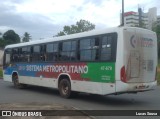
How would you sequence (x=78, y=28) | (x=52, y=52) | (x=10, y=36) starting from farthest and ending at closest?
(x=10, y=36)
(x=78, y=28)
(x=52, y=52)

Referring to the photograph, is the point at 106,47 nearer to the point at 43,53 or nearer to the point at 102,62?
the point at 102,62

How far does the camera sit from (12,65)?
21.5 metres

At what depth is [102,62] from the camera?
13523mm

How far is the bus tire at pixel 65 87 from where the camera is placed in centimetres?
1554

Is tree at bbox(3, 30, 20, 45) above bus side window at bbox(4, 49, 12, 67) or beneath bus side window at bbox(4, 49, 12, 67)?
above

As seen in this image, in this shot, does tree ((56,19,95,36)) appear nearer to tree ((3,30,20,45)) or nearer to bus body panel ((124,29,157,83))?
tree ((3,30,20,45))

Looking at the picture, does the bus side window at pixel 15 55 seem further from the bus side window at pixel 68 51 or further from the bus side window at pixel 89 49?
the bus side window at pixel 89 49

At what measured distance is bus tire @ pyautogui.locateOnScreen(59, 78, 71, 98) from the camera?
1554 centimetres

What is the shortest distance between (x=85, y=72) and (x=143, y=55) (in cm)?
248

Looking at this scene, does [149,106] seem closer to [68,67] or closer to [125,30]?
[125,30]

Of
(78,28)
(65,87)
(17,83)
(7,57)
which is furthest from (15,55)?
(78,28)

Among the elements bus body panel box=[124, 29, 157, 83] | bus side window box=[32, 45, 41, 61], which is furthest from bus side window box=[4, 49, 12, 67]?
bus body panel box=[124, 29, 157, 83]

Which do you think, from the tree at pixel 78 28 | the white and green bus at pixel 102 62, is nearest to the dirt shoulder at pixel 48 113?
the white and green bus at pixel 102 62

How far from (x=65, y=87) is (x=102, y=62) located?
3.01 m
